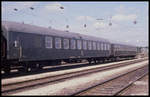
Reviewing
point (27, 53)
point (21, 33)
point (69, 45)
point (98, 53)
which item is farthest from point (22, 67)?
point (98, 53)

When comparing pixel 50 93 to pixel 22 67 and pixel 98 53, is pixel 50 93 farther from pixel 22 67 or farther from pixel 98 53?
pixel 98 53

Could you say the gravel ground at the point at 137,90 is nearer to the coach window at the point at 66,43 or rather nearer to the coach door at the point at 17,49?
the coach door at the point at 17,49

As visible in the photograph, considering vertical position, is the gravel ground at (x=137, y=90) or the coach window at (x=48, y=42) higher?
the coach window at (x=48, y=42)

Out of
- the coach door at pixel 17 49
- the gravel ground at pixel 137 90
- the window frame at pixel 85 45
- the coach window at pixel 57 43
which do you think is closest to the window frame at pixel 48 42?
the coach window at pixel 57 43

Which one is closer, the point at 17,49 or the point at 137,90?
the point at 137,90

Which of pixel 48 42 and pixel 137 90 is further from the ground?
pixel 48 42

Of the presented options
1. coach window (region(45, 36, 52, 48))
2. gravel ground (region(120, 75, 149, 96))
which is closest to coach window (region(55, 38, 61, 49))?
coach window (region(45, 36, 52, 48))

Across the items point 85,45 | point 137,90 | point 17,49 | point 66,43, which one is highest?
point 66,43

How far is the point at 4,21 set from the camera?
17469 mm

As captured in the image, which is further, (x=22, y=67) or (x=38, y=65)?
(x=38, y=65)

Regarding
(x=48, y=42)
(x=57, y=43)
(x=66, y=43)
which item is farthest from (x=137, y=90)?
(x=66, y=43)

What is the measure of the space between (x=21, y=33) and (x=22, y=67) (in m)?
2.38

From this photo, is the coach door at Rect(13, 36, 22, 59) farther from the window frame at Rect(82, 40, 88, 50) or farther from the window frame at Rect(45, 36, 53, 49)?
the window frame at Rect(82, 40, 88, 50)

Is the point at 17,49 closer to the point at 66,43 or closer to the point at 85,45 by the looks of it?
the point at 66,43
